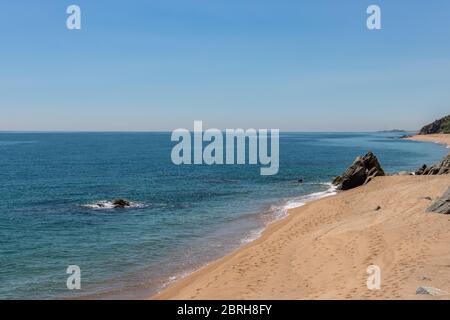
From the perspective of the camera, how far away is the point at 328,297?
15.7 m

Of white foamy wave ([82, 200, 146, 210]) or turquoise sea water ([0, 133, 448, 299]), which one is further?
white foamy wave ([82, 200, 146, 210])

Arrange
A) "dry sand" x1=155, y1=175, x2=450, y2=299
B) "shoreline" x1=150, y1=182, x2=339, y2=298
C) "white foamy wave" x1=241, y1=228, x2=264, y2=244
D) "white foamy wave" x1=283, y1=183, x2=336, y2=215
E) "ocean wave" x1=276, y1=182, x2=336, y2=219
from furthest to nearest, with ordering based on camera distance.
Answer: "white foamy wave" x1=283, y1=183, x2=336, y2=215 → "ocean wave" x1=276, y1=182, x2=336, y2=219 → "white foamy wave" x1=241, y1=228, x2=264, y2=244 → "shoreline" x1=150, y1=182, x2=339, y2=298 → "dry sand" x1=155, y1=175, x2=450, y2=299

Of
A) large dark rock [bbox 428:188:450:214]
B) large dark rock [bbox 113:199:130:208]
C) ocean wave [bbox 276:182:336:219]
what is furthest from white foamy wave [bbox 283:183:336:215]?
large dark rock [bbox 113:199:130:208]

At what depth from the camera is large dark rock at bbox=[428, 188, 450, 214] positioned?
89.5 feet

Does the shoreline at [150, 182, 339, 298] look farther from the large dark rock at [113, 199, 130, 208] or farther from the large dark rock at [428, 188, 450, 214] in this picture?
the large dark rock at [113, 199, 130, 208]

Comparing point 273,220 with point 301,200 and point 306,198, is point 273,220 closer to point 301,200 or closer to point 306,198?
point 301,200

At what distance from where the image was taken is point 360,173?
53938 millimetres

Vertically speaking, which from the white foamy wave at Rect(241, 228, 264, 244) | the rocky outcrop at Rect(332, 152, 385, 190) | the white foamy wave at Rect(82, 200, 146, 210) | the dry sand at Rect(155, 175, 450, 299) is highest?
the rocky outcrop at Rect(332, 152, 385, 190)

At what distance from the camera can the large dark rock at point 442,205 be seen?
27283mm

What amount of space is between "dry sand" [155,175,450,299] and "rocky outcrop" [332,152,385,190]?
18.4 meters

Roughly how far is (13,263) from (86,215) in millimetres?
13472

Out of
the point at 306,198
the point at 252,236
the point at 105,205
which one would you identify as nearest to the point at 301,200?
the point at 306,198

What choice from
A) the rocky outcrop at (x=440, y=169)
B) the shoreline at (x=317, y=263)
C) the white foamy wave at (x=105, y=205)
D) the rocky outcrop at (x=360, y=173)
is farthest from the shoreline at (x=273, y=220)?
the white foamy wave at (x=105, y=205)
